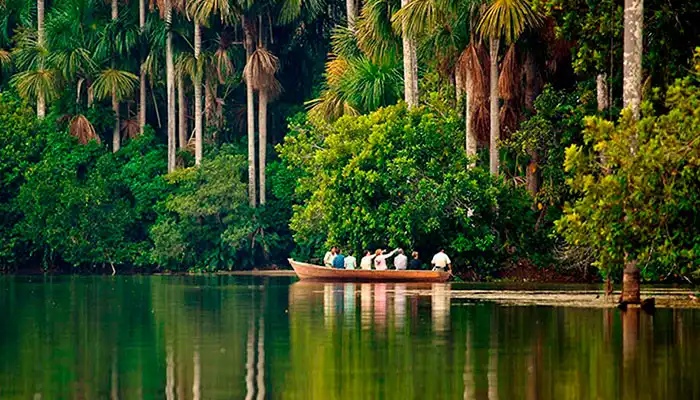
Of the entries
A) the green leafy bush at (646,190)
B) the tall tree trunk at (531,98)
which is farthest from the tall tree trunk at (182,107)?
the green leafy bush at (646,190)

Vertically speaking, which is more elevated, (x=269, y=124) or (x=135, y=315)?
(x=269, y=124)

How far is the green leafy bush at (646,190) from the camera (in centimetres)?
2622

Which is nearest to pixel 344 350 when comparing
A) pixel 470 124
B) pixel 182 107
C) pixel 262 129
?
pixel 470 124

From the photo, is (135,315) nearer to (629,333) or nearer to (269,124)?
(629,333)

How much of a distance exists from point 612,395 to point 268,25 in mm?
49113

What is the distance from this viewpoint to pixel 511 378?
56.2ft

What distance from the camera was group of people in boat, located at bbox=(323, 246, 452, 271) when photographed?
45.7 metres

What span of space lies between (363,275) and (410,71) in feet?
24.8

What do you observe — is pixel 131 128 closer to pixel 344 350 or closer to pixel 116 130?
pixel 116 130

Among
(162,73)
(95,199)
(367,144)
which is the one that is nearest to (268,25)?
(162,73)

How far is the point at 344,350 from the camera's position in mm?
20766

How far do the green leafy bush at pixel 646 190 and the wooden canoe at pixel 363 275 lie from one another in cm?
1631

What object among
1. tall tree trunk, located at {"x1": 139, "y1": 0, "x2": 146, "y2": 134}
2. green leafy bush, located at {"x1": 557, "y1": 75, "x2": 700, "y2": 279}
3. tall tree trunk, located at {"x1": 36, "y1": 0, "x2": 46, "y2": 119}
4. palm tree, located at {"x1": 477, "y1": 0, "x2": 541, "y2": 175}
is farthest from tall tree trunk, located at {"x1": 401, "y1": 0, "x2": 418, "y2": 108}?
green leafy bush, located at {"x1": 557, "y1": 75, "x2": 700, "y2": 279}

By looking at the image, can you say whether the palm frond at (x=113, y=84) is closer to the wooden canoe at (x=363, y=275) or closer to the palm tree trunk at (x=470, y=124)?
the wooden canoe at (x=363, y=275)
